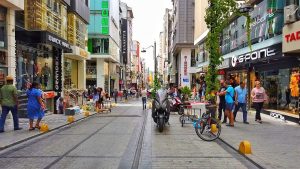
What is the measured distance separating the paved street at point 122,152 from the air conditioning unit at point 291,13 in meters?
7.52

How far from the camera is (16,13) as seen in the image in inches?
896

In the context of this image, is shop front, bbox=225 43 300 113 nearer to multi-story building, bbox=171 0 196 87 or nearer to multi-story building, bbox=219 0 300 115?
multi-story building, bbox=219 0 300 115

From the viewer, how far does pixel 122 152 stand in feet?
34.9

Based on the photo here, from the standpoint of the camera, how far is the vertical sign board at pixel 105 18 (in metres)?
61.6

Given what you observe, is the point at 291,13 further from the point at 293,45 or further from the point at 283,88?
the point at 283,88

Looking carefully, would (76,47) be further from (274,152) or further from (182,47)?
(182,47)

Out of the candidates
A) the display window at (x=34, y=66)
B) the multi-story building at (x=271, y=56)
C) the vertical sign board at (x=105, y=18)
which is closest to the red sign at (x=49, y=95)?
the display window at (x=34, y=66)

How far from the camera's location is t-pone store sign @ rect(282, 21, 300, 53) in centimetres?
1831

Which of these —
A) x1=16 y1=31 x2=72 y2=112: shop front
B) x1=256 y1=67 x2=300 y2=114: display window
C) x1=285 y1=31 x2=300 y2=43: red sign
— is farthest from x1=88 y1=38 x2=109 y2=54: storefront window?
x1=285 y1=31 x2=300 y2=43: red sign

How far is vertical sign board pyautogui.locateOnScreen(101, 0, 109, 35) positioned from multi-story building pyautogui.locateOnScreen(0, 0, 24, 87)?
1624 inches

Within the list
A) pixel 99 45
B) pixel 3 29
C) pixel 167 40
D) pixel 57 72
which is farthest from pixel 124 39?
pixel 3 29

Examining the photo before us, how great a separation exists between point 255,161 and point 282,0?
13.8 meters

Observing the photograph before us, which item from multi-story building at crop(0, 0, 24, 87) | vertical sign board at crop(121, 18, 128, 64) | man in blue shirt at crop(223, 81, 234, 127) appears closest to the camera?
man in blue shirt at crop(223, 81, 234, 127)

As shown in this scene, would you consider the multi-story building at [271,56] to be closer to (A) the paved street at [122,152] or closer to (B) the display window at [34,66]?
(A) the paved street at [122,152]
